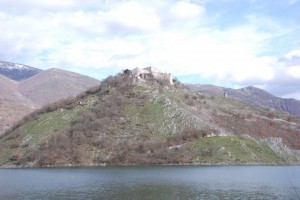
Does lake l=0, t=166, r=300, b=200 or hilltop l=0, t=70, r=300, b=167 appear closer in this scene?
lake l=0, t=166, r=300, b=200

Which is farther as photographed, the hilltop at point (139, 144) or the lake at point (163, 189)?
the hilltop at point (139, 144)

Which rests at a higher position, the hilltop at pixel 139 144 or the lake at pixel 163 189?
the hilltop at pixel 139 144

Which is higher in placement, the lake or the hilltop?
the hilltop

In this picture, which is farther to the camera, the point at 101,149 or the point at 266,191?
the point at 101,149

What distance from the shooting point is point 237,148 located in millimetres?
170750

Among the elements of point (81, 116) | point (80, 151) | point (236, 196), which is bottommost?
point (236, 196)

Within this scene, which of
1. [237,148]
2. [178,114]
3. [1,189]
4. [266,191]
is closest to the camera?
[266,191]

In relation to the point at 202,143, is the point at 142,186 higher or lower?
lower

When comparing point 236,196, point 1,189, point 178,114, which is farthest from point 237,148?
point 1,189

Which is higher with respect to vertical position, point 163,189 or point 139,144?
point 139,144

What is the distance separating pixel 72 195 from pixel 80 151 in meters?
97.7

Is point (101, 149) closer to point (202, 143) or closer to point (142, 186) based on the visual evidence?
point (202, 143)

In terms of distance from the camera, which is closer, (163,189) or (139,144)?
(163,189)

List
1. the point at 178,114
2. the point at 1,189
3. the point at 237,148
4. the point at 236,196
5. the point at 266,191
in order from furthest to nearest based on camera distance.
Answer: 1. the point at 178,114
2. the point at 237,148
3. the point at 1,189
4. the point at 266,191
5. the point at 236,196
